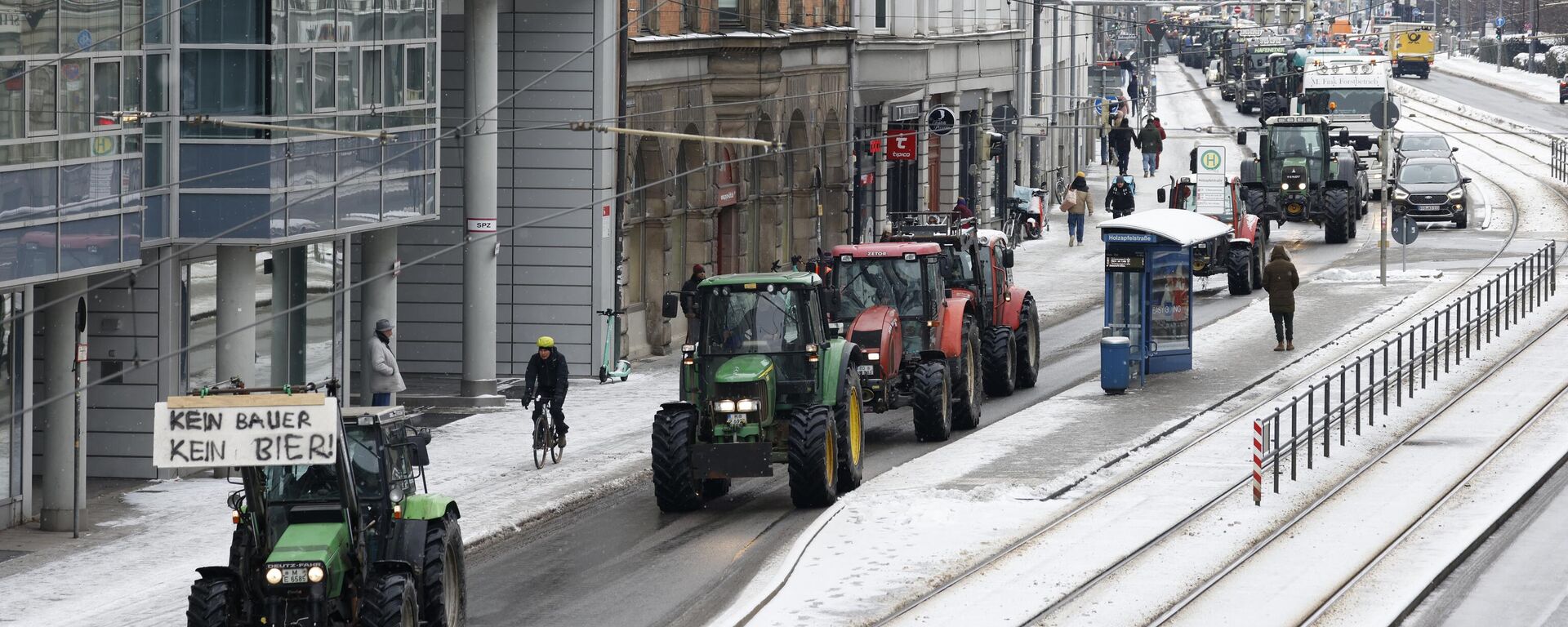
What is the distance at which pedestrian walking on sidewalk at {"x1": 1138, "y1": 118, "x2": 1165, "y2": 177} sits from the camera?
68.7 m

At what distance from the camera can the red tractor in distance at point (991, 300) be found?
30797 millimetres

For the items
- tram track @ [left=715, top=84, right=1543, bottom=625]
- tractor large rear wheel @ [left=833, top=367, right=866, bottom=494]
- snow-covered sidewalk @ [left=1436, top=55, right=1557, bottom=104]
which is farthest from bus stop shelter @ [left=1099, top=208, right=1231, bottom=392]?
snow-covered sidewalk @ [left=1436, top=55, right=1557, bottom=104]

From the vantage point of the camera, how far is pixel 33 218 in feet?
71.7

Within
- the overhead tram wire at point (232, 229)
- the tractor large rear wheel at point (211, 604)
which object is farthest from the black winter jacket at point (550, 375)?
the tractor large rear wheel at point (211, 604)

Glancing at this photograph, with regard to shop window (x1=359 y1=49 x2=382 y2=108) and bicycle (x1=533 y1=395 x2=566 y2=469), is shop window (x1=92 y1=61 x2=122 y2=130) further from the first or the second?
bicycle (x1=533 y1=395 x2=566 y2=469)

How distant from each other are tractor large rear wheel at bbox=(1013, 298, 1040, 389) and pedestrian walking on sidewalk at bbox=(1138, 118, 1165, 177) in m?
36.1

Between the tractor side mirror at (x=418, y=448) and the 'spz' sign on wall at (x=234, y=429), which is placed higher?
the 'spz' sign on wall at (x=234, y=429)

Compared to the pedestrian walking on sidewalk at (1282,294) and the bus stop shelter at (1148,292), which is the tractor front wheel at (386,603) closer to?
the bus stop shelter at (1148,292)

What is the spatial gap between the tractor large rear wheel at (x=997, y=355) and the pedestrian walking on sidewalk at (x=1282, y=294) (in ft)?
19.3

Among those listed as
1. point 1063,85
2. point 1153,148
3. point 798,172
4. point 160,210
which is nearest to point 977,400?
point 160,210

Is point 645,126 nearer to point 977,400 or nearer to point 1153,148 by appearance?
point 977,400

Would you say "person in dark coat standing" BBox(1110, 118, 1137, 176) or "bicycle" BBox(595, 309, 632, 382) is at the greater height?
"person in dark coat standing" BBox(1110, 118, 1137, 176)

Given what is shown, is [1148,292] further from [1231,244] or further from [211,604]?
[211,604]

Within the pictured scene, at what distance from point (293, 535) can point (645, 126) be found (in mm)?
23169
